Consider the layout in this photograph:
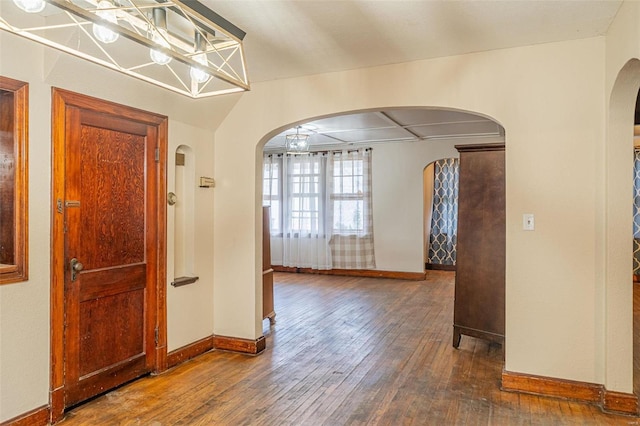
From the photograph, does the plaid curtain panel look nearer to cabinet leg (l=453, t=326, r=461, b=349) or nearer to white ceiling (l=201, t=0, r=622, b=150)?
cabinet leg (l=453, t=326, r=461, b=349)

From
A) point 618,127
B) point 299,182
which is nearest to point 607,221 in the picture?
point 618,127

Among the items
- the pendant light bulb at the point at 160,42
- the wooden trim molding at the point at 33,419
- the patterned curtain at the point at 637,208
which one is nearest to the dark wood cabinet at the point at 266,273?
the wooden trim molding at the point at 33,419

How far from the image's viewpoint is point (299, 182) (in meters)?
8.62

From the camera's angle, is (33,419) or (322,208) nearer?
(33,419)

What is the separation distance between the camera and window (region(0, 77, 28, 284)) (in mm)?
2447

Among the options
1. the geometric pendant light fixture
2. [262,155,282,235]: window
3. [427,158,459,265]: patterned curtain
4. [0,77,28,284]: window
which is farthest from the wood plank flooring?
[427,158,459,265]: patterned curtain

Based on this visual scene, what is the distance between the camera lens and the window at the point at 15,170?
2.45 m

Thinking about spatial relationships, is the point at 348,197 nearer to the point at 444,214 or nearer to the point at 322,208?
the point at 322,208

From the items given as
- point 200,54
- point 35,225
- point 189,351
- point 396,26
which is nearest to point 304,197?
point 189,351

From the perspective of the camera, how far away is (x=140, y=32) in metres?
2.24

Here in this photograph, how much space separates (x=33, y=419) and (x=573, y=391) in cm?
354

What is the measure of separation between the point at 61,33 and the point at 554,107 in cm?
327

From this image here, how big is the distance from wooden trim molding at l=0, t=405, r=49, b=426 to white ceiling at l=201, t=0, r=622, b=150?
2650 millimetres

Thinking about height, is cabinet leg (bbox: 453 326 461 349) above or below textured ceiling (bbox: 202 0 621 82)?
below
